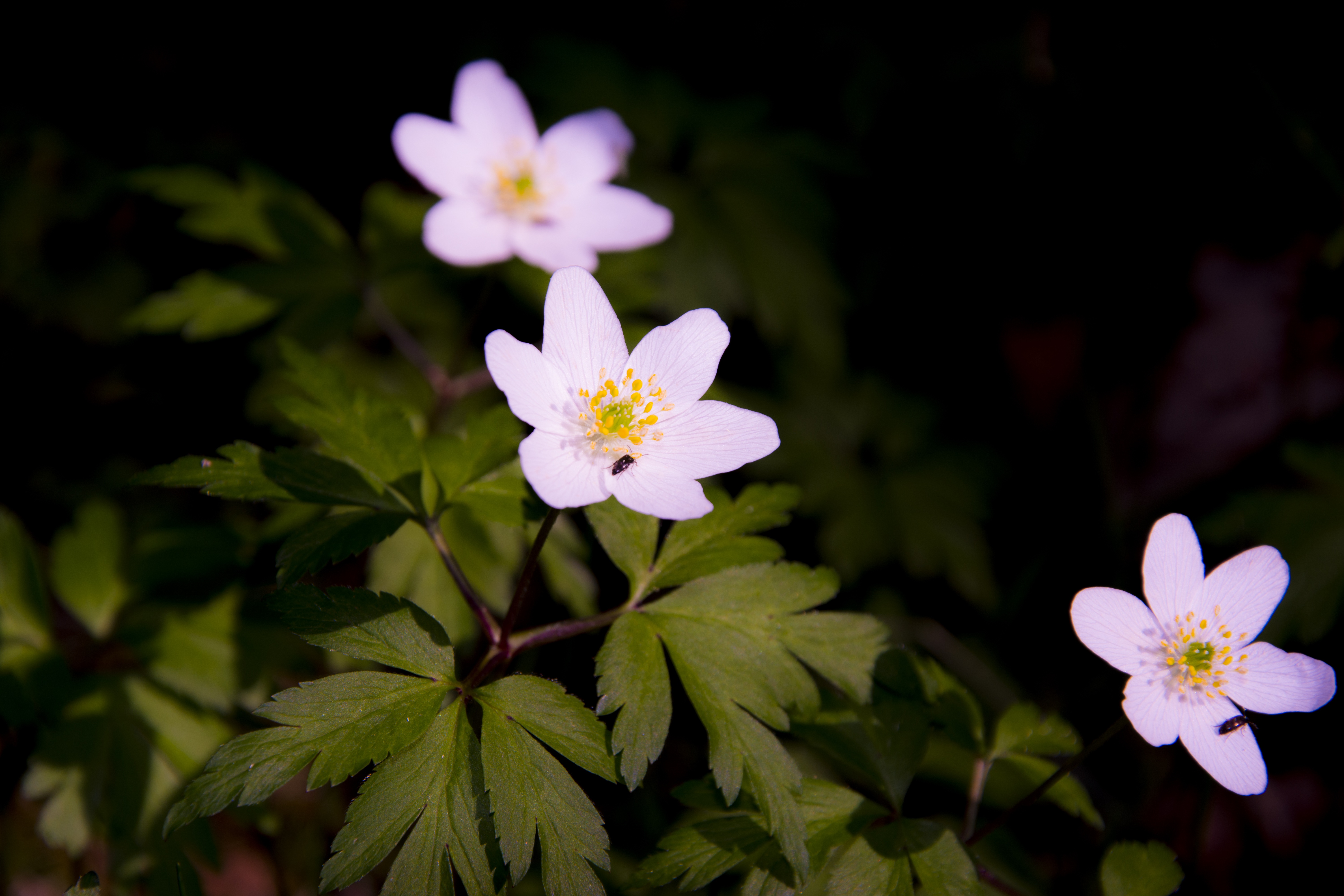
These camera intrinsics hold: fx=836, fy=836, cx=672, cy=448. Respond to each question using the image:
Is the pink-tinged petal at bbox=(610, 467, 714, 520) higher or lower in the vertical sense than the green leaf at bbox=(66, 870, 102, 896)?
higher

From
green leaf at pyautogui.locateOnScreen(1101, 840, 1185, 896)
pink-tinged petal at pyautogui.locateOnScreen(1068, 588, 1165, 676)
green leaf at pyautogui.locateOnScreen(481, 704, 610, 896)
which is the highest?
pink-tinged petal at pyautogui.locateOnScreen(1068, 588, 1165, 676)

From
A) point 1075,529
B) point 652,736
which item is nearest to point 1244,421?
point 1075,529

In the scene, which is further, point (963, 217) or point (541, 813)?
point (963, 217)

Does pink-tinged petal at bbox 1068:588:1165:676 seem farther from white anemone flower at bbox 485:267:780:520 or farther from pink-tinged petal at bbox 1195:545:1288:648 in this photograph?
white anemone flower at bbox 485:267:780:520

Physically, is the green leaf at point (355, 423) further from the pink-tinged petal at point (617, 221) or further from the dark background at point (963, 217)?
the dark background at point (963, 217)

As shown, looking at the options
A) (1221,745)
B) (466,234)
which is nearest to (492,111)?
(466,234)

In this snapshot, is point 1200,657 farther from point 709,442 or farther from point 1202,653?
point 709,442

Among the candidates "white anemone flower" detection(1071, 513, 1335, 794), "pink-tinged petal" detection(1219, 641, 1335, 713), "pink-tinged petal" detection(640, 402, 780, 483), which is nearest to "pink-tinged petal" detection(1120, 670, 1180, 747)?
"white anemone flower" detection(1071, 513, 1335, 794)
